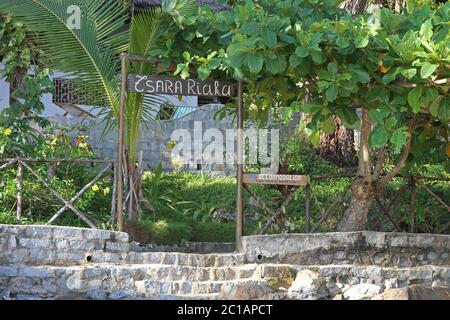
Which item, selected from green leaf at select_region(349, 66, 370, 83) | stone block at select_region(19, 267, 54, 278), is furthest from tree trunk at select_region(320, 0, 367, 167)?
stone block at select_region(19, 267, 54, 278)

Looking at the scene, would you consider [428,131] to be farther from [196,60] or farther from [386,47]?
[196,60]

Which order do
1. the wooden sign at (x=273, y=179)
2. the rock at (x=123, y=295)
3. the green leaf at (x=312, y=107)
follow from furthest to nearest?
the wooden sign at (x=273, y=179) → the green leaf at (x=312, y=107) → the rock at (x=123, y=295)

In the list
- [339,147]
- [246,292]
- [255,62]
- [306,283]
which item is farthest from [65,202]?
[339,147]

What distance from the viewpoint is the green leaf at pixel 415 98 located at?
927cm

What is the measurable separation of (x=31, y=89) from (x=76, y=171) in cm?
124

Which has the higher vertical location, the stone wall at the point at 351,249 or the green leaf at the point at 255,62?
the green leaf at the point at 255,62

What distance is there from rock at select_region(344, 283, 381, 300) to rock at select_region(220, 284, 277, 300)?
2.75ft

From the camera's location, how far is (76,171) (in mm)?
11852

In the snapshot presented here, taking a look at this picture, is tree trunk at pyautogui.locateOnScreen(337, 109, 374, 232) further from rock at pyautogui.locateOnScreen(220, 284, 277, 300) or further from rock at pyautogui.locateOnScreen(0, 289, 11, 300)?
rock at pyautogui.locateOnScreen(0, 289, 11, 300)

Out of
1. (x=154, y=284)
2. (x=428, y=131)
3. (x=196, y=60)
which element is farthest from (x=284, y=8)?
(x=154, y=284)

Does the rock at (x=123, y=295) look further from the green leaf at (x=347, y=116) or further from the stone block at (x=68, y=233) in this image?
the green leaf at (x=347, y=116)

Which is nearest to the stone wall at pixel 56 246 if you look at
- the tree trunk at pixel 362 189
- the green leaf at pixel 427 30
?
the tree trunk at pixel 362 189

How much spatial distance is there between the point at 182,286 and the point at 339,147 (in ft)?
22.1

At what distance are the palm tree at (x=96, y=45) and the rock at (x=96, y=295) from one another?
183cm
